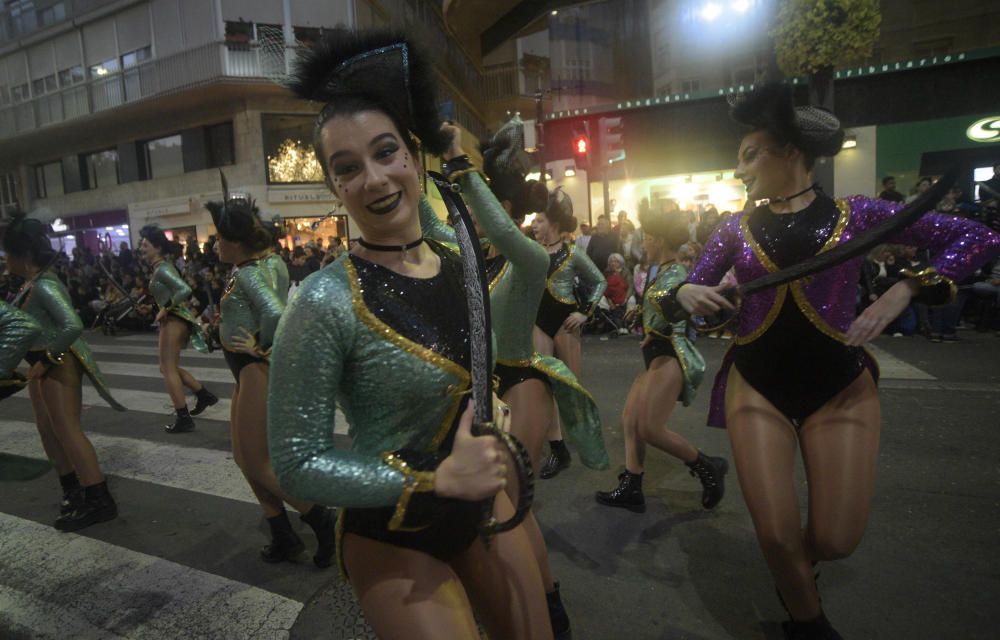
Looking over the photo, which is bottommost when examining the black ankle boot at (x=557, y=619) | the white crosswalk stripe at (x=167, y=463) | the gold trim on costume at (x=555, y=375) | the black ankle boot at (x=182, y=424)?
the white crosswalk stripe at (x=167, y=463)

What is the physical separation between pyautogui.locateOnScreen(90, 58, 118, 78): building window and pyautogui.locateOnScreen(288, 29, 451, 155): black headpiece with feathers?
85.9ft

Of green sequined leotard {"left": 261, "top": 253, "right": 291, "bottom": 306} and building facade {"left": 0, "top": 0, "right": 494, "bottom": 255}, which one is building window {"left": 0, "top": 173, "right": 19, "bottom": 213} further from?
green sequined leotard {"left": 261, "top": 253, "right": 291, "bottom": 306}

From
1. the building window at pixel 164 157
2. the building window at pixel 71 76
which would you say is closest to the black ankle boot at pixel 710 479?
the building window at pixel 164 157

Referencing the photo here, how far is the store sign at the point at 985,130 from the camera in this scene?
567 inches

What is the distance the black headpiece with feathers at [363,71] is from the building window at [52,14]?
30481 millimetres

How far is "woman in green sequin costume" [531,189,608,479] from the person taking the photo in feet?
14.9

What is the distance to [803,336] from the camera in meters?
2.38

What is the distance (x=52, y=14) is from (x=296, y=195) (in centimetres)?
1524

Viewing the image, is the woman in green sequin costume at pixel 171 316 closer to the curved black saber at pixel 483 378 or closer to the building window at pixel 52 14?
the curved black saber at pixel 483 378

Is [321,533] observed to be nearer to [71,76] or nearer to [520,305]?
[520,305]

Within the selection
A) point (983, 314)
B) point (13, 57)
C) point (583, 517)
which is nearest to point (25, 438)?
point (583, 517)

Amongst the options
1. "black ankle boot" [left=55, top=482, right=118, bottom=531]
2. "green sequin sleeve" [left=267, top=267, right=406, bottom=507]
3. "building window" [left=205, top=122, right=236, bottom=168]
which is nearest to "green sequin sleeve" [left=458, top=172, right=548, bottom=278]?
"green sequin sleeve" [left=267, top=267, right=406, bottom=507]

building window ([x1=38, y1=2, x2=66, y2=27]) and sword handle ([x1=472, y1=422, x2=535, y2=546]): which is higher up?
building window ([x1=38, y1=2, x2=66, y2=27])


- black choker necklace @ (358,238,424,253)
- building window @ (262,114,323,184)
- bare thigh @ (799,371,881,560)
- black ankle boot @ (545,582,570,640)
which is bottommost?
black ankle boot @ (545,582,570,640)
